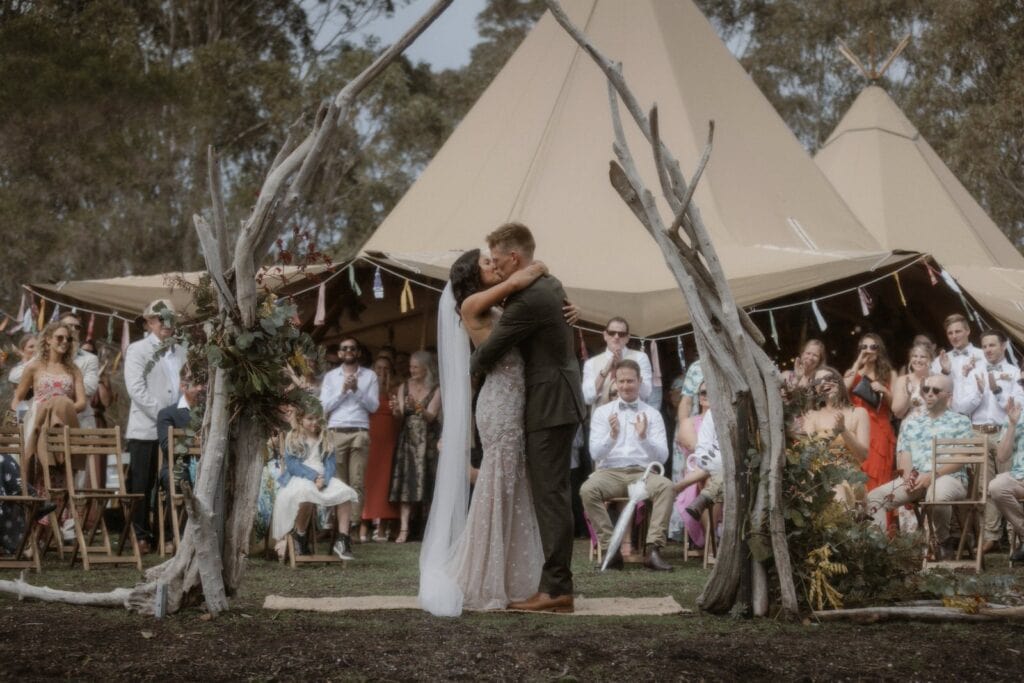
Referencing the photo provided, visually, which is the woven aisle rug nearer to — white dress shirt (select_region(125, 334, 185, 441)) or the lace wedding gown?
the lace wedding gown

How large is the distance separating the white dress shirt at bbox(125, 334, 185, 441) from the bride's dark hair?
366 cm

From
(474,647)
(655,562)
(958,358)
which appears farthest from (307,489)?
(958,358)

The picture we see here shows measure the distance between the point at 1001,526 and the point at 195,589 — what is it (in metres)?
6.53

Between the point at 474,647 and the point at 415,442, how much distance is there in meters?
6.39

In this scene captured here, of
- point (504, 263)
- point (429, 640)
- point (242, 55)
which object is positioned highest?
point (242, 55)

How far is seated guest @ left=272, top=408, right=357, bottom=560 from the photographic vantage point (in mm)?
9055

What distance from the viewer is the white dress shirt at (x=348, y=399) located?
11062 mm

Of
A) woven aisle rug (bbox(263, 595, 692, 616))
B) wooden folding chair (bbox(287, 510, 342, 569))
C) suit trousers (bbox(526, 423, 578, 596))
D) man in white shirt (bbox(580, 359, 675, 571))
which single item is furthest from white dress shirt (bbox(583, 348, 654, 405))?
suit trousers (bbox(526, 423, 578, 596))

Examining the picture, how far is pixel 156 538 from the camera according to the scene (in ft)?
32.8

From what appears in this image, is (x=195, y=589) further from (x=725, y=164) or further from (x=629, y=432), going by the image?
(x=725, y=164)

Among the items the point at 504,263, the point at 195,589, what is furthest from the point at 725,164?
the point at 195,589

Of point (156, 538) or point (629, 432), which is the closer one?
point (629, 432)

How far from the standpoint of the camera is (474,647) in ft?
17.0

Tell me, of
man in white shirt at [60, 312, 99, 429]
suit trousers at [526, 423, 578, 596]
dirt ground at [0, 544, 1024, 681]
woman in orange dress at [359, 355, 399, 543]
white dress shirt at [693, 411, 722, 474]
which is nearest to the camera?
dirt ground at [0, 544, 1024, 681]
